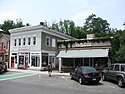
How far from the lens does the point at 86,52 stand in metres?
28.3

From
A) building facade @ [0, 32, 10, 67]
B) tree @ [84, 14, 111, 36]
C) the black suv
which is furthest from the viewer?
tree @ [84, 14, 111, 36]

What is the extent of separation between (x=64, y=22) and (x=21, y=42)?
30.5m

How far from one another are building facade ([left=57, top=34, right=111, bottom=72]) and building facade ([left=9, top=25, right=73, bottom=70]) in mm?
3897

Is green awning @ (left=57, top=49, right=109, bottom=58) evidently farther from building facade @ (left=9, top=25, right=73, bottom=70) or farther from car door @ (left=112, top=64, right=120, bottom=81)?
car door @ (left=112, top=64, right=120, bottom=81)

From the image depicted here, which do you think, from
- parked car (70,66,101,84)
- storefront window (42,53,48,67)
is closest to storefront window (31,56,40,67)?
storefront window (42,53,48,67)

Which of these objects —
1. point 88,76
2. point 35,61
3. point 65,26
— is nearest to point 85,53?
point 35,61

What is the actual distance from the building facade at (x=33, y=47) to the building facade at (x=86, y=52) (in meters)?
3.90

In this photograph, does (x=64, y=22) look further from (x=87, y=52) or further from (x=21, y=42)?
(x=87, y=52)

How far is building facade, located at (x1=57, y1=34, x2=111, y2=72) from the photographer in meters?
27.3

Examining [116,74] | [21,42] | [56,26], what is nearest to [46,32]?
[21,42]

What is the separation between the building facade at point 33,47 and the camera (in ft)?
111

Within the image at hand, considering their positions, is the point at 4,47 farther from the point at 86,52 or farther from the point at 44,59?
the point at 86,52

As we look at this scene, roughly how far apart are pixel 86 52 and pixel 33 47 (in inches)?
411

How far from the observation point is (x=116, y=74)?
16406 mm
